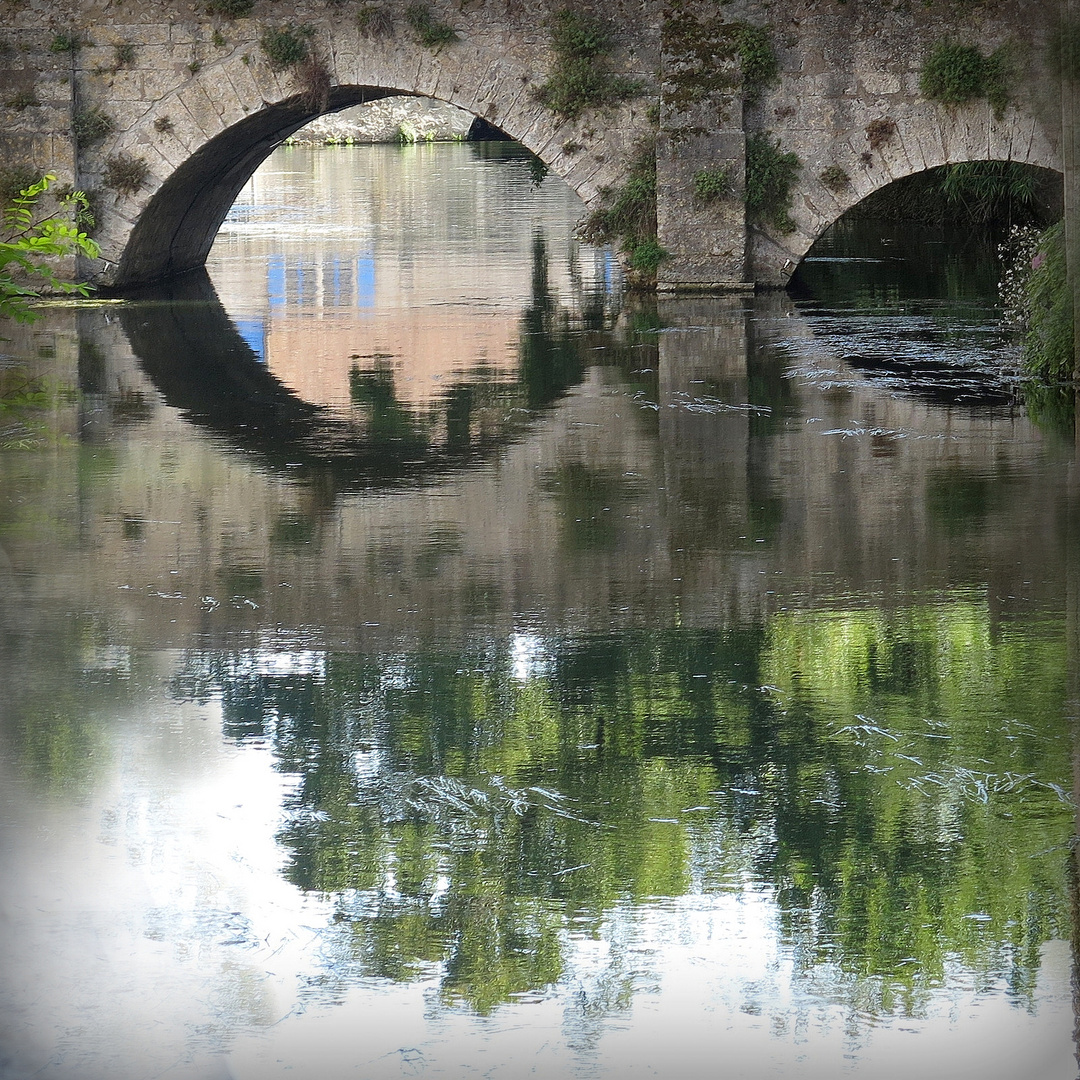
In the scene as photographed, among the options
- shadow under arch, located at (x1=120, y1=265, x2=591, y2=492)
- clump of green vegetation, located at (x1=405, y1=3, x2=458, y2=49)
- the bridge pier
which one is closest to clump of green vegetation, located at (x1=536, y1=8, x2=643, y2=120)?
the bridge pier

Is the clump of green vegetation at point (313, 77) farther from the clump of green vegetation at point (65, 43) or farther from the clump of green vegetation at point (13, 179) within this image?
the clump of green vegetation at point (13, 179)

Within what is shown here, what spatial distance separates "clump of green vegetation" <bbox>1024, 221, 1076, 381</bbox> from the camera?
11.1 m

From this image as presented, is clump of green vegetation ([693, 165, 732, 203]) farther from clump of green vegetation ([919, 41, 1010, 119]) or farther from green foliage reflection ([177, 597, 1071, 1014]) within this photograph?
green foliage reflection ([177, 597, 1071, 1014])

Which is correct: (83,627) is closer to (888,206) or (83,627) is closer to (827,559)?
(827,559)

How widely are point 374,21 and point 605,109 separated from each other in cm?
242

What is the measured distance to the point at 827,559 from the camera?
6.89 metres

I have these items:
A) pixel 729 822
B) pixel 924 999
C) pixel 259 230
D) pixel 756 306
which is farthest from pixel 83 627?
pixel 259 230

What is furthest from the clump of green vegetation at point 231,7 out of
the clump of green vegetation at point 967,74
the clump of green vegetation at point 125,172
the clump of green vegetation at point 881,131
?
the clump of green vegetation at point 967,74

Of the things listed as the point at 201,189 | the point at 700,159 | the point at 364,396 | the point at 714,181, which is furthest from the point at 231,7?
the point at 364,396

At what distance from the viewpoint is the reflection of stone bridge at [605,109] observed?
16.0 metres

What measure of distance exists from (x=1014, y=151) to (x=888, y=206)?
10.9 m

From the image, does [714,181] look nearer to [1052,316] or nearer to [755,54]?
[755,54]

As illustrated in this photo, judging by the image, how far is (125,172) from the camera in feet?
56.2

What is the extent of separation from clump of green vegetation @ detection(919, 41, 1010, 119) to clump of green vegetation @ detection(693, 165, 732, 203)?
2.01m
